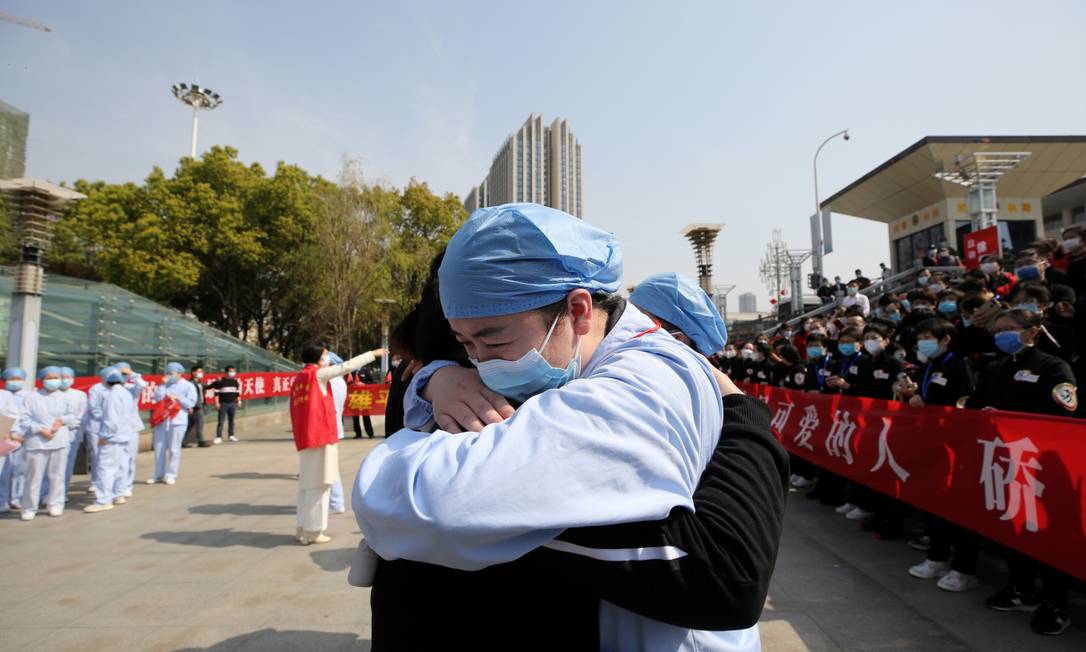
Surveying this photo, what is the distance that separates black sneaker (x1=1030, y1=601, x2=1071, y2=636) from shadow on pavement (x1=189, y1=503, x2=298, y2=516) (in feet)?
23.1

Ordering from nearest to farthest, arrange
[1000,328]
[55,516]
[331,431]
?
[1000,328] → [331,431] → [55,516]

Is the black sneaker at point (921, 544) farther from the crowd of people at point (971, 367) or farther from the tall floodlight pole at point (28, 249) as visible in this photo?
the tall floodlight pole at point (28, 249)

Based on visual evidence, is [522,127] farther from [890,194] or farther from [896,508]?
[896,508]

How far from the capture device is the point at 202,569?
16.0ft

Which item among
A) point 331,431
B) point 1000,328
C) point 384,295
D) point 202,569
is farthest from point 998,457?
point 384,295

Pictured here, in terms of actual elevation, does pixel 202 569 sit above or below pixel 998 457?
below

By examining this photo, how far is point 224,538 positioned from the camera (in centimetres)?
584

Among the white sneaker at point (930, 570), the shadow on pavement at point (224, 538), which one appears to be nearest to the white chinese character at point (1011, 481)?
the white sneaker at point (930, 570)

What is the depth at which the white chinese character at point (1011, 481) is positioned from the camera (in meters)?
3.12

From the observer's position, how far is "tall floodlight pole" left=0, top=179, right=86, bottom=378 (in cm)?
788

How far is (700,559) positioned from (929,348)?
553 cm

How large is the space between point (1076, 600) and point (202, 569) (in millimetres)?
6700

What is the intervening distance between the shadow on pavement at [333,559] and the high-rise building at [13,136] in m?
25.0

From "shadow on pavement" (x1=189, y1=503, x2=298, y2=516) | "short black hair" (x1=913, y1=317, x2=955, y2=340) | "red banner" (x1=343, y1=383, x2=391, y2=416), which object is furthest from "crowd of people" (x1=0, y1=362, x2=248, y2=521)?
"short black hair" (x1=913, y1=317, x2=955, y2=340)
